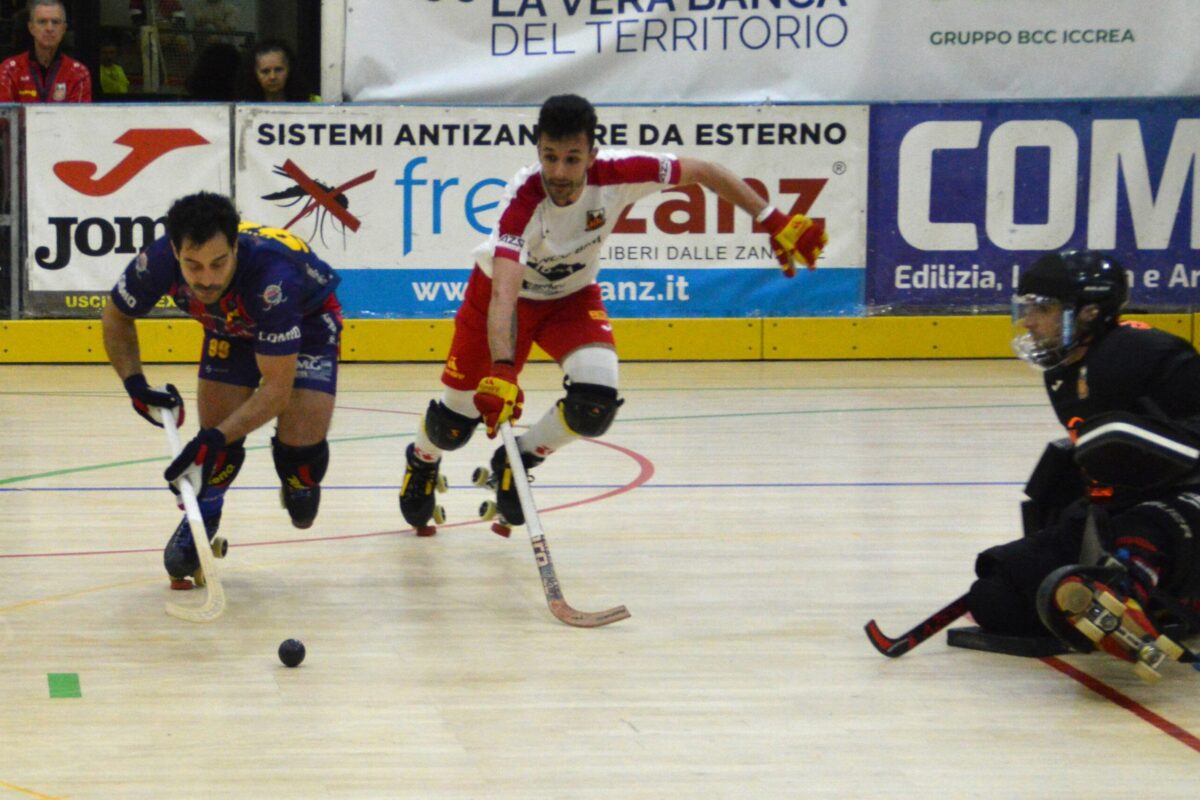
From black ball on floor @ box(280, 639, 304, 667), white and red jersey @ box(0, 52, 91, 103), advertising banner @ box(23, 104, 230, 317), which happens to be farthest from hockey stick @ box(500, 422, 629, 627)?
white and red jersey @ box(0, 52, 91, 103)

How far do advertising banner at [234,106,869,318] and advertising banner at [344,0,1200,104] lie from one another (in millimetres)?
326

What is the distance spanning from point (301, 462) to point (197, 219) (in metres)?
1.11

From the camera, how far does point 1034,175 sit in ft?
37.6

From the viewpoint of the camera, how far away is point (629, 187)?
5.87 m

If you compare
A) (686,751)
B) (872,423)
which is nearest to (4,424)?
(872,423)

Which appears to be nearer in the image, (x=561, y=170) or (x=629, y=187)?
(x=561, y=170)

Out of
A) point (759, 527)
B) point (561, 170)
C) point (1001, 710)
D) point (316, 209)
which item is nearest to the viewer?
point (1001, 710)

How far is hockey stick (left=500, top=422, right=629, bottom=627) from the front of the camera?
15.7 feet

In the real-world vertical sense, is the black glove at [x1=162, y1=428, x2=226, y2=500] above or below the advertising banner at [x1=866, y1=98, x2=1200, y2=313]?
below

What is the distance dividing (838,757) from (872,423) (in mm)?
5448

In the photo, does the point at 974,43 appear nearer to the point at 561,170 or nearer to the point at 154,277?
the point at 561,170

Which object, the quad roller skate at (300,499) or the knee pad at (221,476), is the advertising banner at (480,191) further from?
the knee pad at (221,476)

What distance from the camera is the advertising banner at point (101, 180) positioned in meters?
11.1

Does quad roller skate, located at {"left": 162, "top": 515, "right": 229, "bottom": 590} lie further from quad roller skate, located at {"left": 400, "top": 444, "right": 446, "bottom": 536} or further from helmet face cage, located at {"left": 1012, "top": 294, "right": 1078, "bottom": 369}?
helmet face cage, located at {"left": 1012, "top": 294, "right": 1078, "bottom": 369}
